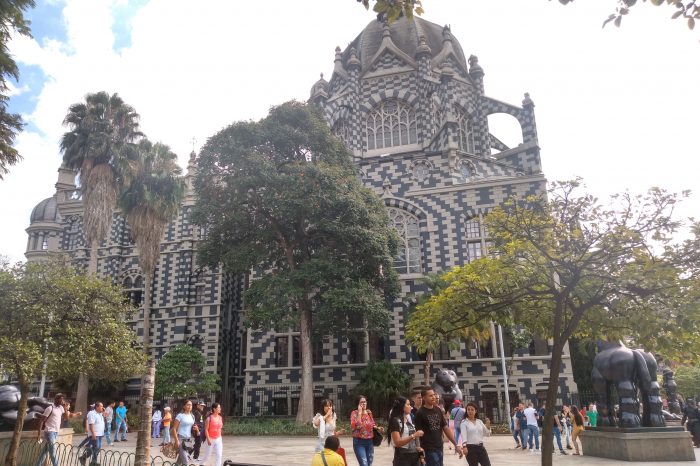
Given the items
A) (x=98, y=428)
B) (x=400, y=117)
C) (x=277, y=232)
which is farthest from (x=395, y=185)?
(x=98, y=428)

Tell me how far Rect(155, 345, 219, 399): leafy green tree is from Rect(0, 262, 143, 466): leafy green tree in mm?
17079

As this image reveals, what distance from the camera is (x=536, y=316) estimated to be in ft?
37.0

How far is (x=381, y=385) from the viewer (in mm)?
26812

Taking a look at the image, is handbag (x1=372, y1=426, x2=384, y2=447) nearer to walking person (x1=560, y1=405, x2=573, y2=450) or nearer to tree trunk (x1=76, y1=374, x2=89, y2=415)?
walking person (x1=560, y1=405, x2=573, y2=450)

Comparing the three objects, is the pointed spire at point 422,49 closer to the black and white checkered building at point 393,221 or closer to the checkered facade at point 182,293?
the black and white checkered building at point 393,221

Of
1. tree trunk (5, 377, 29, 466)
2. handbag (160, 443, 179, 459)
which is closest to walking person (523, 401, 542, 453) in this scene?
handbag (160, 443, 179, 459)

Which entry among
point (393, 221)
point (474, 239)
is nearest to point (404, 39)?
point (393, 221)

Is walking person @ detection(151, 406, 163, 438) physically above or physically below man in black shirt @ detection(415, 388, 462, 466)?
below

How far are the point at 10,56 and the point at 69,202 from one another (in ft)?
97.4

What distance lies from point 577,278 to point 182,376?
2822 centimetres

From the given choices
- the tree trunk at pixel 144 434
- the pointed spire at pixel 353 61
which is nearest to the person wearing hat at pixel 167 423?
the tree trunk at pixel 144 434

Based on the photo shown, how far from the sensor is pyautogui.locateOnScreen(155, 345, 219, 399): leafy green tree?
31.4 meters

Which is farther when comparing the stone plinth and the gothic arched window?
the gothic arched window

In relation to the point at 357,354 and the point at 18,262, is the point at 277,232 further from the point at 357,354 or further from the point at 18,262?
the point at 18,262
